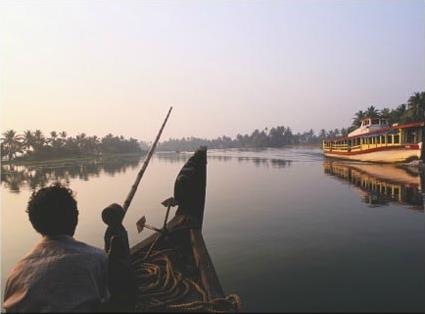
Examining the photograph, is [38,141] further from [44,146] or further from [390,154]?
[390,154]

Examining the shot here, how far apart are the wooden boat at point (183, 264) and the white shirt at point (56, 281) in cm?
258

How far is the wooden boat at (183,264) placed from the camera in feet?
18.4

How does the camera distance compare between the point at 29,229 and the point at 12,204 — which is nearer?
the point at 29,229

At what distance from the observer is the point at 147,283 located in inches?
268

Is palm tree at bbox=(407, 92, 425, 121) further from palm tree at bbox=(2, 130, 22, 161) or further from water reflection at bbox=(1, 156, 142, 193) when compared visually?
palm tree at bbox=(2, 130, 22, 161)

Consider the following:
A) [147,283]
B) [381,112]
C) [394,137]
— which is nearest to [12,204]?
[147,283]

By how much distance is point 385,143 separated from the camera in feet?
133

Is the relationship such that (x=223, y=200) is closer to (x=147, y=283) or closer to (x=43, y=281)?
(x=147, y=283)

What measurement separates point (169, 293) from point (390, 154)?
126 ft

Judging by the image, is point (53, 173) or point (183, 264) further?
point (53, 173)

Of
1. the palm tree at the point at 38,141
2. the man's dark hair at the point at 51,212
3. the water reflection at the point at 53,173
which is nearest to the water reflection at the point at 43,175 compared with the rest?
the water reflection at the point at 53,173

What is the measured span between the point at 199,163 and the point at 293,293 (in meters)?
4.38

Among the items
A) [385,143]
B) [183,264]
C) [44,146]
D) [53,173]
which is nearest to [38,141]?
[44,146]

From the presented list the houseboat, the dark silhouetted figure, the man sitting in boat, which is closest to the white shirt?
the man sitting in boat
